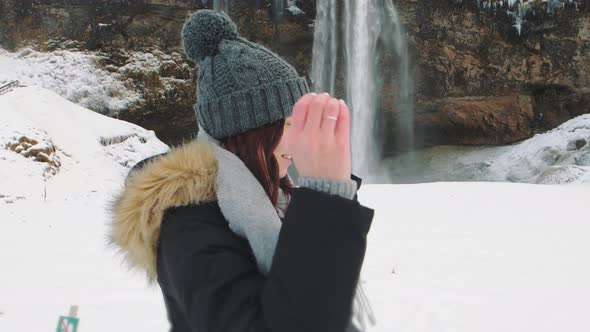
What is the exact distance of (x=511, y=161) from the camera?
1802 cm

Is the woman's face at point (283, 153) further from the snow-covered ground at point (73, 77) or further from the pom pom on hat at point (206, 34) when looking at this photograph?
the snow-covered ground at point (73, 77)

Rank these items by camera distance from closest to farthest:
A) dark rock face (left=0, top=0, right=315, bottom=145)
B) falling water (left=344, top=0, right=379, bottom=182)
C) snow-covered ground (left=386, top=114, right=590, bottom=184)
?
1. snow-covered ground (left=386, top=114, right=590, bottom=184)
2. falling water (left=344, top=0, right=379, bottom=182)
3. dark rock face (left=0, top=0, right=315, bottom=145)

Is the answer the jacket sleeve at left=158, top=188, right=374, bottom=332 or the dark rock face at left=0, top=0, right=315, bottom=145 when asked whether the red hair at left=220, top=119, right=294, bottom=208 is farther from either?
the dark rock face at left=0, top=0, right=315, bottom=145

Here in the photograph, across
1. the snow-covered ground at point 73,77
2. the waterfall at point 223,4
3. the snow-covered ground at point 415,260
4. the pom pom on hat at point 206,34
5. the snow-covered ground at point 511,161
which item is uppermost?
the waterfall at point 223,4

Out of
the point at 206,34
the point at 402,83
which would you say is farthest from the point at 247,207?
the point at 402,83

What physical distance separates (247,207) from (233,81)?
32 centimetres

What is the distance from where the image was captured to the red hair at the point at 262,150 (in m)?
1.11

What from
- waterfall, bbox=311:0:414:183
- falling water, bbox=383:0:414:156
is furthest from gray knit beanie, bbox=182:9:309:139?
falling water, bbox=383:0:414:156

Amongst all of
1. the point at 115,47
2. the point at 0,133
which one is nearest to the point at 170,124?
the point at 115,47

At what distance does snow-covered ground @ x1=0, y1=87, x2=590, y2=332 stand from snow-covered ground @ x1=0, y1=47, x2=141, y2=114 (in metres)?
8.70

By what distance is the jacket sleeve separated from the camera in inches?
29.4

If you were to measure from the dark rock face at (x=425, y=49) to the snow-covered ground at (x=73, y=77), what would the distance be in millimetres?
485

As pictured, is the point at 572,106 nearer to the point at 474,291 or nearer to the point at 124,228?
the point at 474,291

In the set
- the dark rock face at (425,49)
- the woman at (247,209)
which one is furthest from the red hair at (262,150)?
the dark rock face at (425,49)
